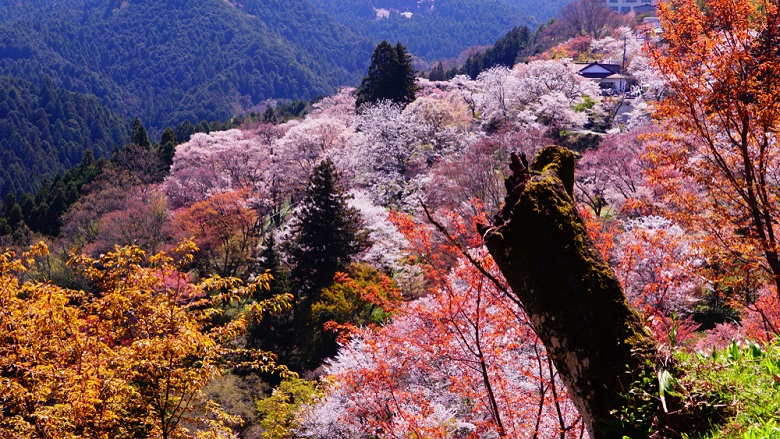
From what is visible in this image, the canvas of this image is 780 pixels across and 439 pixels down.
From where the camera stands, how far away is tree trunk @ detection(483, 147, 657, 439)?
2158mm

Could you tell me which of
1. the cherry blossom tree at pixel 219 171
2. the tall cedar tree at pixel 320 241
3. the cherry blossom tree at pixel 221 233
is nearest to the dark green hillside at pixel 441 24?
the cherry blossom tree at pixel 219 171

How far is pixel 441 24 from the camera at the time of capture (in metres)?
146

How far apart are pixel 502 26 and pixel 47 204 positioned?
126 metres

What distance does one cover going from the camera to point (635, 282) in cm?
1441

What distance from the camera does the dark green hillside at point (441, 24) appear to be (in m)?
136

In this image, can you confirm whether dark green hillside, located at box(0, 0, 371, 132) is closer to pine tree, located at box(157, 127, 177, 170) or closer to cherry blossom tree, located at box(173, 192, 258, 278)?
pine tree, located at box(157, 127, 177, 170)

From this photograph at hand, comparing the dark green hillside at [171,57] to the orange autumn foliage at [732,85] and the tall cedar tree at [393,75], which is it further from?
the orange autumn foliage at [732,85]

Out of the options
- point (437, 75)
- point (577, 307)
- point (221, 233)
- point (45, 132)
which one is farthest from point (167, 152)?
point (45, 132)

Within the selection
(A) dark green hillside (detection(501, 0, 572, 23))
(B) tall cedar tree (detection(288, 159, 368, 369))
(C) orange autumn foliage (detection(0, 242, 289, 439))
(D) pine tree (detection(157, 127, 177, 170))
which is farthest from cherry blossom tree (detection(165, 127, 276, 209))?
(A) dark green hillside (detection(501, 0, 572, 23))

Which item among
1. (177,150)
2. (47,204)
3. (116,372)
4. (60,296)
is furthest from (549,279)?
(47,204)

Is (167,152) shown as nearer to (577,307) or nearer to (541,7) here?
(577,307)

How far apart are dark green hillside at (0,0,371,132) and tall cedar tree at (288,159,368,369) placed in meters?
84.6

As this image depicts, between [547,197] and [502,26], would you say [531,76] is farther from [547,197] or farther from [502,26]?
[502,26]

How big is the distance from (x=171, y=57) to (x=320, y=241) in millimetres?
109587
